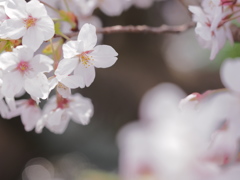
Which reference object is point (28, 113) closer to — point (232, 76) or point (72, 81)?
point (72, 81)

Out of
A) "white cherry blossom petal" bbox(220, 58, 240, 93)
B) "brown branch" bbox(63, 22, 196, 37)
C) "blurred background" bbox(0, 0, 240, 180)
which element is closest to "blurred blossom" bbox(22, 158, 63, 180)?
"blurred background" bbox(0, 0, 240, 180)

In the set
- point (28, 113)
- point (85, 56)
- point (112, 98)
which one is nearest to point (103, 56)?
point (85, 56)

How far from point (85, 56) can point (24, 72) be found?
86 mm

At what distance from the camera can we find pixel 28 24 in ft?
1.96

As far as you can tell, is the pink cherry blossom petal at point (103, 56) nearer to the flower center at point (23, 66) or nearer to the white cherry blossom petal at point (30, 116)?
the flower center at point (23, 66)

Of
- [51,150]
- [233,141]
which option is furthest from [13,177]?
[233,141]

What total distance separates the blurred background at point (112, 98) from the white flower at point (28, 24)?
1.54 metres

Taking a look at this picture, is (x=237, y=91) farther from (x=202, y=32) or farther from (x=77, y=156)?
(x=77, y=156)

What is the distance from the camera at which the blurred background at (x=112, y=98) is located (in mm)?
2172

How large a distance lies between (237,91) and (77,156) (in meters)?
1.91

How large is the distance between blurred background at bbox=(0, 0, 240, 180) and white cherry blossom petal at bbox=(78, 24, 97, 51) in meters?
1.53

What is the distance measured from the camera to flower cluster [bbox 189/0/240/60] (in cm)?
61

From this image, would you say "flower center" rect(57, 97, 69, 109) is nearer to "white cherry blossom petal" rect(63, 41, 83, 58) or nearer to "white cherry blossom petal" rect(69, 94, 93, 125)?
"white cherry blossom petal" rect(69, 94, 93, 125)

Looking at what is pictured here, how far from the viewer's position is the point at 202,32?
0.62 m
